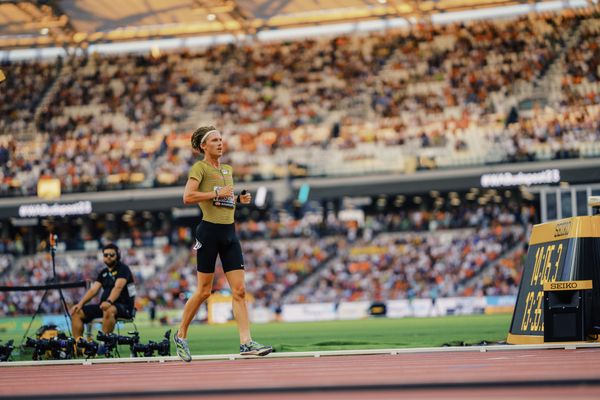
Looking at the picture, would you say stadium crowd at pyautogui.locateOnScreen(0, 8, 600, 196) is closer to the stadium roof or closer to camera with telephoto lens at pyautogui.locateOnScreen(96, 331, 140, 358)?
the stadium roof

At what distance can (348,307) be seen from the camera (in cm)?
3581

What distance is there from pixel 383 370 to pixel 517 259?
29408 millimetres

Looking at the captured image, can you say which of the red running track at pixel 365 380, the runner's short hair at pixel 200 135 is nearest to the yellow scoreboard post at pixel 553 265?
the red running track at pixel 365 380

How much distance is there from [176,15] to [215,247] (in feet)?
120

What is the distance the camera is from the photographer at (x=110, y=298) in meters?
13.6

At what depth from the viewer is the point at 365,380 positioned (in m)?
5.95

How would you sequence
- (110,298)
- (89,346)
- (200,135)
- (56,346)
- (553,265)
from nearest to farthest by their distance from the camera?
(200,135)
(553,265)
(89,346)
(56,346)
(110,298)

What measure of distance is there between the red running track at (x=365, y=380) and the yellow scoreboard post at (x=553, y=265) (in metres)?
1.13

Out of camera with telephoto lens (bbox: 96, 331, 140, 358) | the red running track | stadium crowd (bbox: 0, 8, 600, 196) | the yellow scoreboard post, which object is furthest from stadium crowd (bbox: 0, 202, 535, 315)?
the red running track

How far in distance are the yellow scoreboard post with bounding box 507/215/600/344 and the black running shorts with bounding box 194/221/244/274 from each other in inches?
121

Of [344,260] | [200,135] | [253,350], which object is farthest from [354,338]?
[344,260]

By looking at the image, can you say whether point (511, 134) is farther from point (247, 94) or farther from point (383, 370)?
point (383, 370)

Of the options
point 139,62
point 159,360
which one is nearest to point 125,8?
point 139,62

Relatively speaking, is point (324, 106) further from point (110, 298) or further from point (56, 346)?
point (56, 346)
